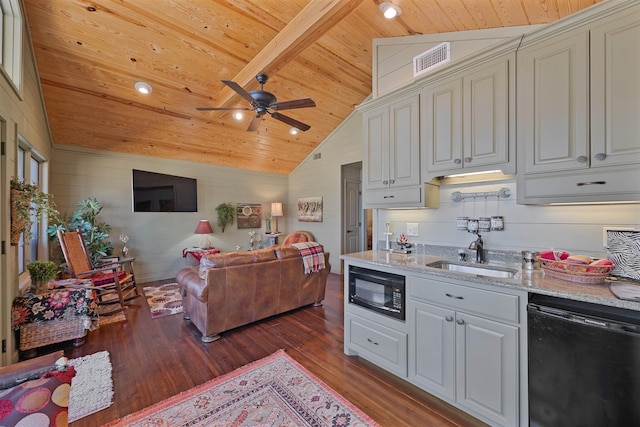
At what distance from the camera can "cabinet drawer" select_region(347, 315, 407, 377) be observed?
1980mm

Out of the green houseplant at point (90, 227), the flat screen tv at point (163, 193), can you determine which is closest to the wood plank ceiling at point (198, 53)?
the flat screen tv at point (163, 193)

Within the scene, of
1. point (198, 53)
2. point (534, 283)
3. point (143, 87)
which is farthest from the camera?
point (143, 87)

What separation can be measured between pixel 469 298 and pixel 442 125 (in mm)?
1375

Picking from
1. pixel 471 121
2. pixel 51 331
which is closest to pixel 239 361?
pixel 51 331

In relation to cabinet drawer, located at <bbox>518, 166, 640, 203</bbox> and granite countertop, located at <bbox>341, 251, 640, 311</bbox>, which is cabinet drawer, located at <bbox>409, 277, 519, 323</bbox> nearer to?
granite countertop, located at <bbox>341, 251, 640, 311</bbox>

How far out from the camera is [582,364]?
1271 mm

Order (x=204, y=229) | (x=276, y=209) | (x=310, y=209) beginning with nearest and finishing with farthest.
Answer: (x=204, y=229) < (x=310, y=209) < (x=276, y=209)

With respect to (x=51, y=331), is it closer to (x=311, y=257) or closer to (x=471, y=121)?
(x=311, y=257)

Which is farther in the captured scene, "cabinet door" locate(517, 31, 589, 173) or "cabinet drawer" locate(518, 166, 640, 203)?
"cabinet door" locate(517, 31, 589, 173)

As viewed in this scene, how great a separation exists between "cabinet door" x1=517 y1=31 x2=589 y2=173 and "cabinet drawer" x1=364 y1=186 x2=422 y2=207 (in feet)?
2.61

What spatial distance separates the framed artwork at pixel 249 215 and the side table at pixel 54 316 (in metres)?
3.64

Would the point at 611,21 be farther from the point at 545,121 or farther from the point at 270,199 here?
the point at 270,199

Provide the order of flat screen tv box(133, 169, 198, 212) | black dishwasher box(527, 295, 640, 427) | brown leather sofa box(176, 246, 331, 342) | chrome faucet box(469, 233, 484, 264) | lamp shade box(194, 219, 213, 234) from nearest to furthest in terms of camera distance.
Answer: black dishwasher box(527, 295, 640, 427) → chrome faucet box(469, 233, 484, 264) → brown leather sofa box(176, 246, 331, 342) → flat screen tv box(133, 169, 198, 212) → lamp shade box(194, 219, 213, 234)

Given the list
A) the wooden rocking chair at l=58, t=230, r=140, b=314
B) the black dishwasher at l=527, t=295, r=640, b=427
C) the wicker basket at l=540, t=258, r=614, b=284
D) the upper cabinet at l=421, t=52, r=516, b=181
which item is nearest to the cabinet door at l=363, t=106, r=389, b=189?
the upper cabinet at l=421, t=52, r=516, b=181
